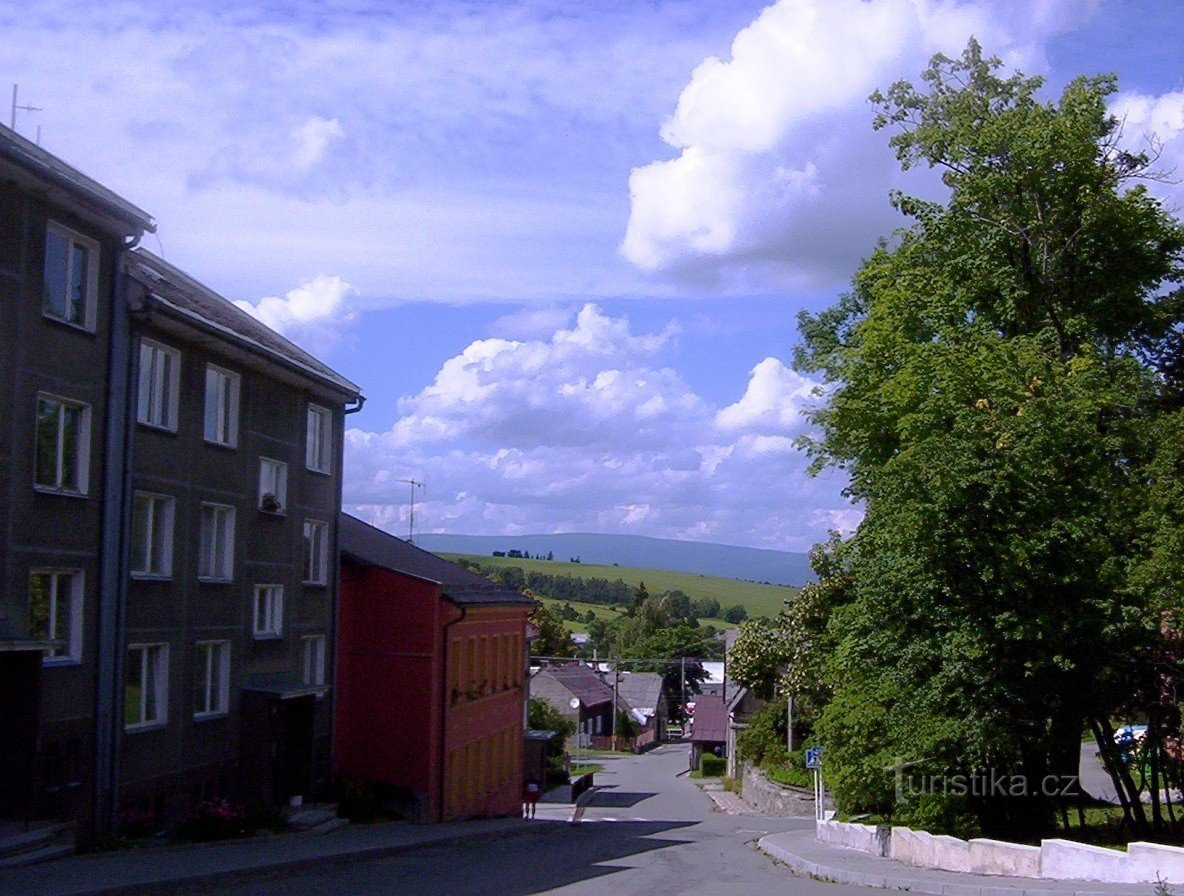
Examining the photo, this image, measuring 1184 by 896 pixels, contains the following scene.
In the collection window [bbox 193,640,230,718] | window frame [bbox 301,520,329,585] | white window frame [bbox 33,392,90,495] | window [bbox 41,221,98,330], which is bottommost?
window [bbox 193,640,230,718]

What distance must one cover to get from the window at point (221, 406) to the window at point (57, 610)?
4.85 metres

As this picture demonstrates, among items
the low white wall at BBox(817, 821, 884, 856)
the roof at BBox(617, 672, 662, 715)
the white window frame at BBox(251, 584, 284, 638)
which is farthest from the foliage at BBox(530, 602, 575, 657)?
the white window frame at BBox(251, 584, 284, 638)

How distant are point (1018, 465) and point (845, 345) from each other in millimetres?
12912

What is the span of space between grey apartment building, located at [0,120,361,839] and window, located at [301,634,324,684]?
0.25 meters

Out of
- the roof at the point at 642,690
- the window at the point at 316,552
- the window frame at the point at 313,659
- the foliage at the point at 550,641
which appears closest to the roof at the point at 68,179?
the window at the point at 316,552

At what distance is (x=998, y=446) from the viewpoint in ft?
67.4

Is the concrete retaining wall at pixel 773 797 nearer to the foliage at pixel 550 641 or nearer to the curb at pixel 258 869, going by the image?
the curb at pixel 258 869

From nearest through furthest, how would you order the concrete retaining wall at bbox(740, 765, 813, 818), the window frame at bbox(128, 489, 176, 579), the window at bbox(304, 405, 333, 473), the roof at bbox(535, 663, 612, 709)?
the window frame at bbox(128, 489, 176, 579), the window at bbox(304, 405, 333, 473), the concrete retaining wall at bbox(740, 765, 813, 818), the roof at bbox(535, 663, 612, 709)

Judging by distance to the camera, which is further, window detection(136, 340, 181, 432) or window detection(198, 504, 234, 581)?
window detection(198, 504, 234, 581)

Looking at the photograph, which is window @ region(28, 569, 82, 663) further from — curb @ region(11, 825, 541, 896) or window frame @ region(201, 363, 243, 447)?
window frame @ region(201, 363, 243, 447)

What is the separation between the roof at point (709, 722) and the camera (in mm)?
82438

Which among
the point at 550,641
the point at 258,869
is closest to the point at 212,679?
the point at 258,869

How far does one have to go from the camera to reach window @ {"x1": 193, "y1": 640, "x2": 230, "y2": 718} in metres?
22.1

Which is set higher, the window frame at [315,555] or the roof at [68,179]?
the roof at [68,179]
